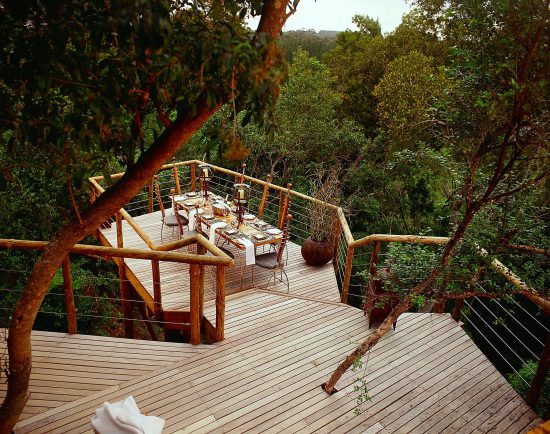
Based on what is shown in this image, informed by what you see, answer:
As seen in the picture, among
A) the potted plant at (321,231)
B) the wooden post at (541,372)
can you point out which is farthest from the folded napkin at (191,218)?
the wooden post at (541,372)

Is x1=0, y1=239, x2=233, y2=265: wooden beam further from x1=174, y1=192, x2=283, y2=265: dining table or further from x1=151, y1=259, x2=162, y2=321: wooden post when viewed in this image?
x1=174, y1=192, x2=283, y2=265: dining table

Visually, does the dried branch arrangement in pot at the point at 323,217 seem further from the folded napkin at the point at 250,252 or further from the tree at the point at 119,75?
the tree at the point at 119,75

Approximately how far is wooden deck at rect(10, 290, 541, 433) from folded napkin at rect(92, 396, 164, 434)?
0.54 meters

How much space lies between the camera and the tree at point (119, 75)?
145cm

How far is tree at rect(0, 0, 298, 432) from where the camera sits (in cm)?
145

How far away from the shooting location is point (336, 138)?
1160cm

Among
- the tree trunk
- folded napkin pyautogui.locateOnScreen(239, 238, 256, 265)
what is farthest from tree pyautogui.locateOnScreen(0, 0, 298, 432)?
folded napkin pyautogui.locateOnScreen(239, 238, 256, 265)

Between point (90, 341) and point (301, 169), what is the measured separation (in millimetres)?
8590

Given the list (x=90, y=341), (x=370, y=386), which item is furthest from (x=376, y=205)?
(x=90, y=341)

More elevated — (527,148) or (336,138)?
(527,148)

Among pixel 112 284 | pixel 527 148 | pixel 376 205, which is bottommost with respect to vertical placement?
pixel 112 284

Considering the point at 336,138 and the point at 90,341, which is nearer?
the point at 90,341

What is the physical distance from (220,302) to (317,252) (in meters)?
2.56

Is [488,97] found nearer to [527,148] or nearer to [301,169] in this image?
[527,148]
